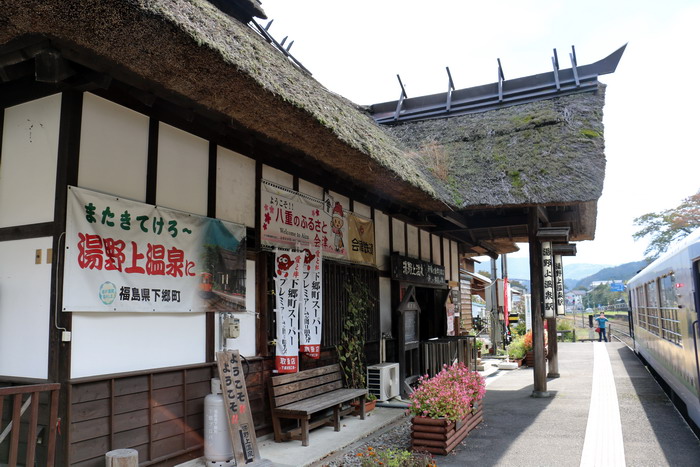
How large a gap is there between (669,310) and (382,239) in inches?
189

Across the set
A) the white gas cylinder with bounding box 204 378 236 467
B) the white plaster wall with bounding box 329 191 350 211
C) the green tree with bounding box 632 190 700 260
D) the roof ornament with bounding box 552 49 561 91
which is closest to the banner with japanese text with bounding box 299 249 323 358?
the white plaster wall with bounding box 329 191 350 211

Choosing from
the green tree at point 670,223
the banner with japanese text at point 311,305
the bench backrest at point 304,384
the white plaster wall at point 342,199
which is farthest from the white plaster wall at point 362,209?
the green tree at point 670,223

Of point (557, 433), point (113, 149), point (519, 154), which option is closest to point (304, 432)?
point (557, 433)

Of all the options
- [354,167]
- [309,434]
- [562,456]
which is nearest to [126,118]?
[354,167]

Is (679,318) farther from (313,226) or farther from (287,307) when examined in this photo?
(287,307)

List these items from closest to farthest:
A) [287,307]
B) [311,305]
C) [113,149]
Result: [113,149] < [287,307] < [311,305]

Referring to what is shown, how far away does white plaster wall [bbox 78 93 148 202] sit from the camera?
14.1 ft

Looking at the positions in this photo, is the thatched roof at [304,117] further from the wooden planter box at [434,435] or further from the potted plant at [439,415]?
the wooden planter box at [434,435]

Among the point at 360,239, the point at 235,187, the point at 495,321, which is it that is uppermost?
the point at 235,187

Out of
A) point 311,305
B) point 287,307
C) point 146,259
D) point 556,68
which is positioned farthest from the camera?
point 556,68

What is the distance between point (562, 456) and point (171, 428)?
4.26 meters

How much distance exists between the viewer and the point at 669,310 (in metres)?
7.95

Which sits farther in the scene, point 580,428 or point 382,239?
point 382,239

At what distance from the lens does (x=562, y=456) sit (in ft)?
18.7
